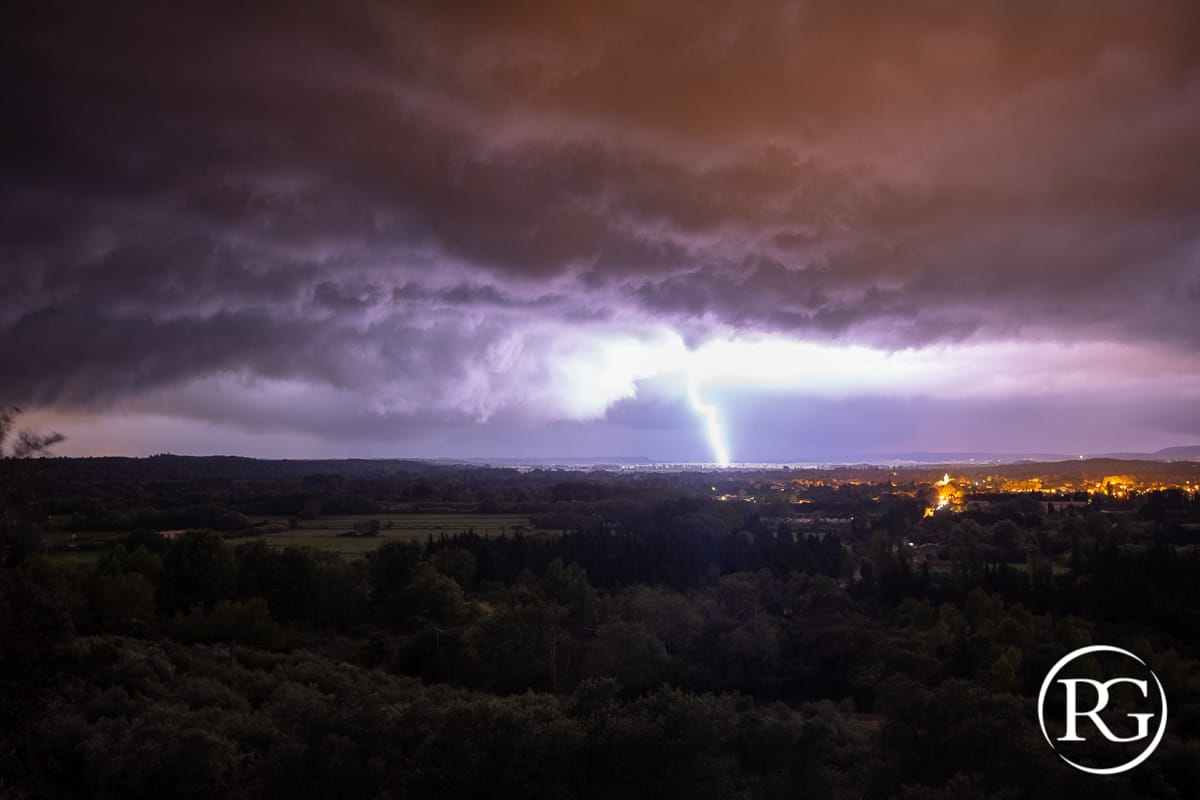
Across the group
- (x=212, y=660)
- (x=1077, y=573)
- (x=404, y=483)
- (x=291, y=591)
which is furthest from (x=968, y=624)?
(x=404, y=483)

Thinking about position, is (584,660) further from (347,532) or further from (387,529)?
(387,529)

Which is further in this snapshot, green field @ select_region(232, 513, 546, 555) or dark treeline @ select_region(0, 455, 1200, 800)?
green field @ select_region(232, 513, 546, 555)

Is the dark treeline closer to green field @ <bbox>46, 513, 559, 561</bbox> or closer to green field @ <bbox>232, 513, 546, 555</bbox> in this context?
green field @ <bbox>46, 513, 559, 561</bbox>

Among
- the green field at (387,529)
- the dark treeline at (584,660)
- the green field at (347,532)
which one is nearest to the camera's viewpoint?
the dark treeline at (584,660)

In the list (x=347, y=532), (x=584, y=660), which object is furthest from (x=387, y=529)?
(x=584, y=660)

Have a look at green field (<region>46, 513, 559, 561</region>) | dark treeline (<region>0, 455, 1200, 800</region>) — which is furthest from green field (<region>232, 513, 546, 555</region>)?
dark treeline (<region>0, 455, 1200, 800</region>)

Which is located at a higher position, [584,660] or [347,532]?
[347,532]

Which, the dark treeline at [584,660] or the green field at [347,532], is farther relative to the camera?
the green field at [347,532]

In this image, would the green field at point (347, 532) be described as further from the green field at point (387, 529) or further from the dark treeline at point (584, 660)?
the dark treeline at point (584, 660)

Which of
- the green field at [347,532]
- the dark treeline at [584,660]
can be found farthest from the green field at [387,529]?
the dark treeline at [584,660]
